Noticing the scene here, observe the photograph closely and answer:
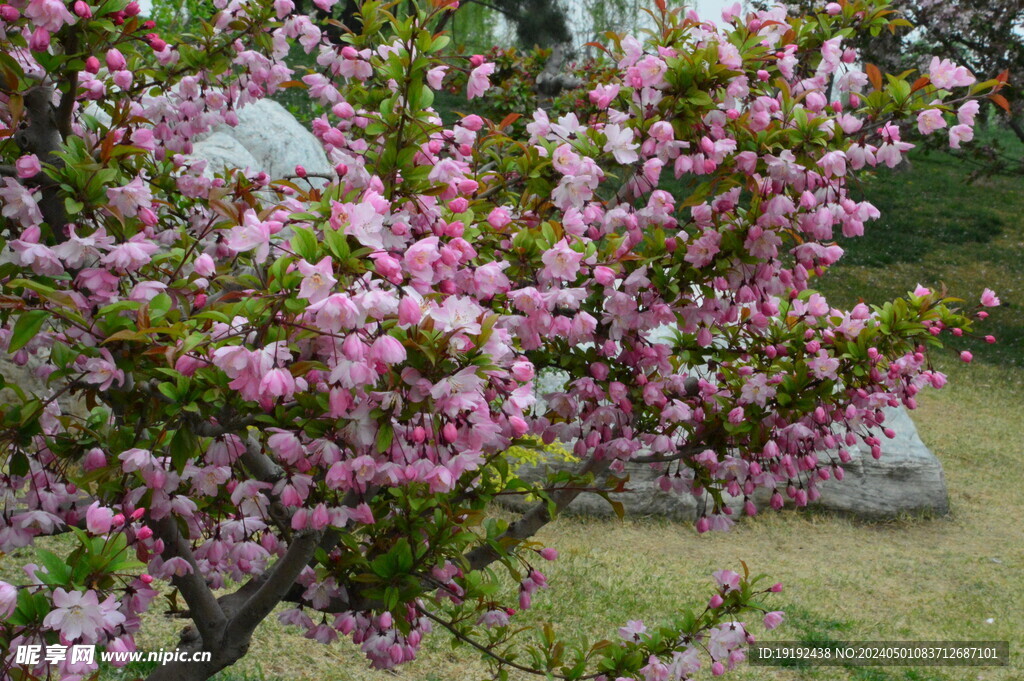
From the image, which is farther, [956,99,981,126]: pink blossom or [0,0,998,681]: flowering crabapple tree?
[956,99,981,126]: pink blossom

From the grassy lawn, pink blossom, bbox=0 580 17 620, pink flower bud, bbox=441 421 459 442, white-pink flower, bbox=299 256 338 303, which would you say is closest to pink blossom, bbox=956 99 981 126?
pink flower bud, bbox=441 421 459 442

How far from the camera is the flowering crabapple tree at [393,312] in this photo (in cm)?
166

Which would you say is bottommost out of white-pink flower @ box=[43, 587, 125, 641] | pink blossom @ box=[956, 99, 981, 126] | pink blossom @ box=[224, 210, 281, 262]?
white-pink flower @ box=[43, 587, 125, 641]

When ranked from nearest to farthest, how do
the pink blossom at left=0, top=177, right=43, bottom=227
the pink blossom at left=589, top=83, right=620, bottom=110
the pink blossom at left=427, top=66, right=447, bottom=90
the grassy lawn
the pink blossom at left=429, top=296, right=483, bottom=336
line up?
the pink blossom at left=429, top=296, right=483, bottom=336 < the pink blossom at left=0, top=177, right=43, bottom=227 < the pink blossom at left=427, top=66, right=447, bottom=90 < the pink blossom at left=589, top=83, right=620, bottom=110 < the grassy lawn

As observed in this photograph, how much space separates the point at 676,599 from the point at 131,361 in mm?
4198

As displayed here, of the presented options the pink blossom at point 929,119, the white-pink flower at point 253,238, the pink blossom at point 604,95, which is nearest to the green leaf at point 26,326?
the white-pink flower at point 253,238

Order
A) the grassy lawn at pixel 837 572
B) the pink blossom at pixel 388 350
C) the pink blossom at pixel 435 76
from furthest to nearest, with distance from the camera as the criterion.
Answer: the grassy lawn at pixel 837 572, the pink blossom at pixel 435 76, the pink blossom at pixel 388 350

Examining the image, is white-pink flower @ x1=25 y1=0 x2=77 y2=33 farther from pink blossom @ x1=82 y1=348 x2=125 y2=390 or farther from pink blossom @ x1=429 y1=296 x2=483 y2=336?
pink blossom @ x1=429 y1=296 x2=483 y2=336

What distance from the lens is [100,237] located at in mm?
1894

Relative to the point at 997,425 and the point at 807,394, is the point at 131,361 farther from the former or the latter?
the point at 997,425

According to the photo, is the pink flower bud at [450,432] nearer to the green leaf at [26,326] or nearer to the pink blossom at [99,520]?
the pink blossom at [99,520]

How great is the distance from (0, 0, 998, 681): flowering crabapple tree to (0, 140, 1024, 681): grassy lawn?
1403 mm

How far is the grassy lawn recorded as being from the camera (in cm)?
451

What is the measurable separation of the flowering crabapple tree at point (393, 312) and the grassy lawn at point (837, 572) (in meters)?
1.40
